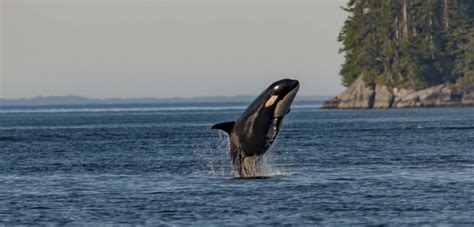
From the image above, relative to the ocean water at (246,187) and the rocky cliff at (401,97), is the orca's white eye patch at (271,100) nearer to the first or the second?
the ocean water at (246,187)

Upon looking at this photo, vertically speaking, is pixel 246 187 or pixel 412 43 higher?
pixel 412 43

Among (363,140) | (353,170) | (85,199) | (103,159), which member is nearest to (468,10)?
(363,140)

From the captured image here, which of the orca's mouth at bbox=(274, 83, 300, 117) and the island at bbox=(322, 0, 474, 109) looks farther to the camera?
the island at bbox=(322, 0, 474, 109)

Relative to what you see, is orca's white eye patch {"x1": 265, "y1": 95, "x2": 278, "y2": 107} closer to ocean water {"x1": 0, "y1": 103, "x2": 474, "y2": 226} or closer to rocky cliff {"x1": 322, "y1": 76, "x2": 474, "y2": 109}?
ocean water {"x1": 0, "y1": 103, "x2": 474, "y2": 226}

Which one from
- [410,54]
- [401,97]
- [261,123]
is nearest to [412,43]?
[410,54]

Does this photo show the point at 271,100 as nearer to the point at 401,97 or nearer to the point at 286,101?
the point at 286,101

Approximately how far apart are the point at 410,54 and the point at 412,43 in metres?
2.24

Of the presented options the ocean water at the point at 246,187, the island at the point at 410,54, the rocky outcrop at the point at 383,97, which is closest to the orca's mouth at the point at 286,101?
the ocean water at the point at 246,187

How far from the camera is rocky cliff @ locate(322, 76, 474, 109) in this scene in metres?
179

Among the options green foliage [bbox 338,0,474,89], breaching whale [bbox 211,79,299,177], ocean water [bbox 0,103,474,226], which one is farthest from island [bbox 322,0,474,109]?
breaching whale [bbox 211,79,299,177]

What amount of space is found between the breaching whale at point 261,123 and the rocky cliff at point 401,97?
134760 mm

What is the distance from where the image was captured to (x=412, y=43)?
181250mm

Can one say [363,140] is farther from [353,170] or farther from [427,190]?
[427,190]

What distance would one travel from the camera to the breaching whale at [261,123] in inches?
1743
